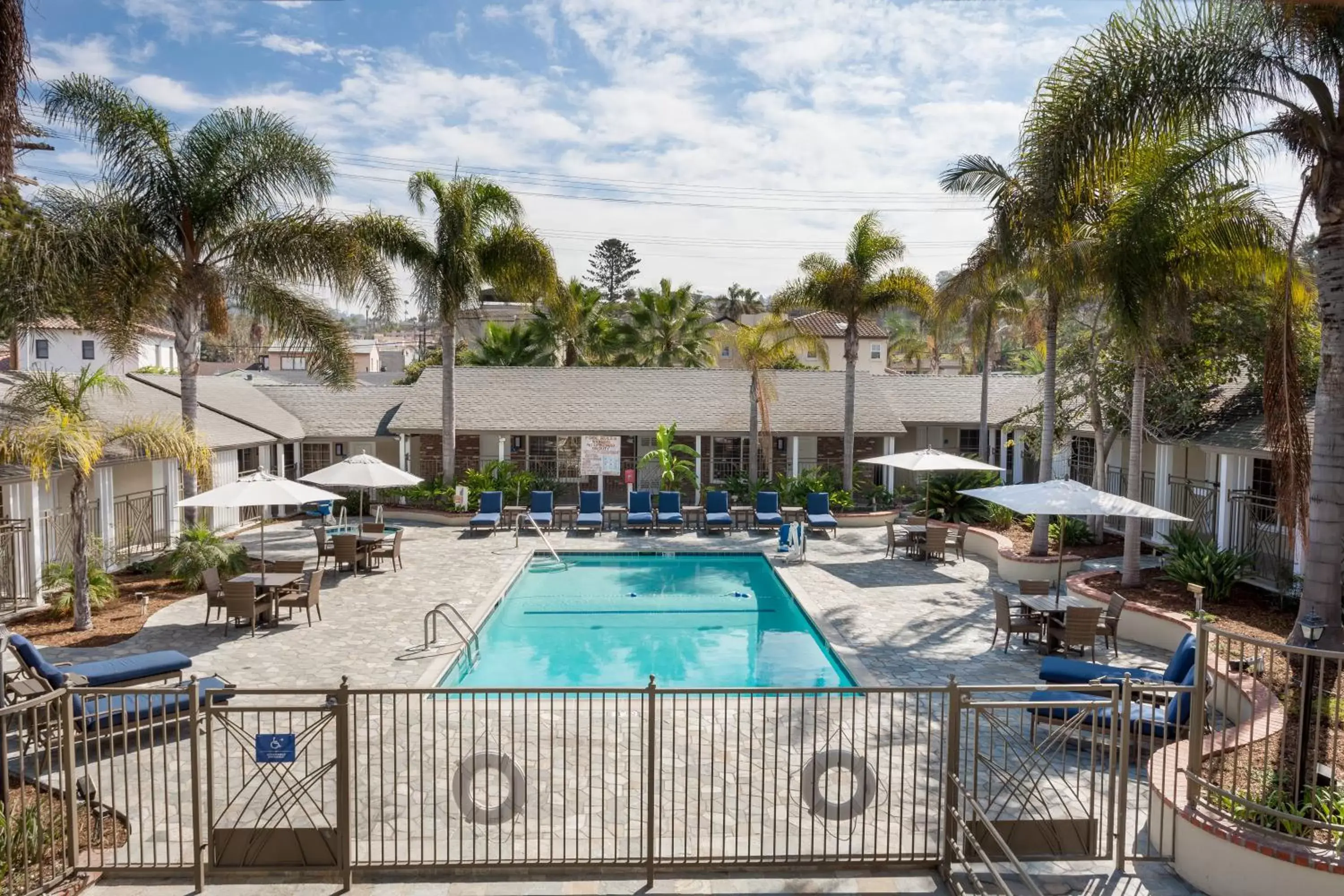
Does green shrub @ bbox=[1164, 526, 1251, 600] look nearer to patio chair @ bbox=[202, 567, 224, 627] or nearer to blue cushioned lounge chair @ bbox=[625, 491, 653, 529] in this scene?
blue cushioned lounge chair @ bbox=[625, 491, 653, 529]

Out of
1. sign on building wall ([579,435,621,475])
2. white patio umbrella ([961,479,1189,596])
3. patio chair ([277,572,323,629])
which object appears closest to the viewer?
white patio umbrella ([961,479,1189,596])

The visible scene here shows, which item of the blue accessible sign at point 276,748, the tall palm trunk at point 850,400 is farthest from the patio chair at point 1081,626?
the tall palm trunk at point 850,400

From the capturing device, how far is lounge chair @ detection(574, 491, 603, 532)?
2508 cm

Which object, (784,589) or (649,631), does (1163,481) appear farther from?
(649,631)

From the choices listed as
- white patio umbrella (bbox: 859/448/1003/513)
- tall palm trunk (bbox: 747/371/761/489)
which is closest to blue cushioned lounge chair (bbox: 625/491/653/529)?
tall palm trunk (bbox: 747/371/761/489)

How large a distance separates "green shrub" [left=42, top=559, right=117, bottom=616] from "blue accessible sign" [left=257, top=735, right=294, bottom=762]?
10.0m

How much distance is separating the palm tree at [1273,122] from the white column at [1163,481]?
424 inches

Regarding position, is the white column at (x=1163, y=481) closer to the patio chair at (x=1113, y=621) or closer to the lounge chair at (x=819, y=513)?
the lounge chair at (x=819, y=513)

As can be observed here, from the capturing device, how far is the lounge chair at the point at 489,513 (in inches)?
966

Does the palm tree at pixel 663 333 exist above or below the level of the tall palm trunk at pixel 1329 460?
above

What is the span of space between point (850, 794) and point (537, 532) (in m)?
17.4

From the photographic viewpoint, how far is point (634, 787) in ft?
28.8

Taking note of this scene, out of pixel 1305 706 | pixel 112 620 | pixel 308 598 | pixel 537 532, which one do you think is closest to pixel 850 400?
pixel 537 532

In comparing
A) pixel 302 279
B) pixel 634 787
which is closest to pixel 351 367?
pixel 302 279
